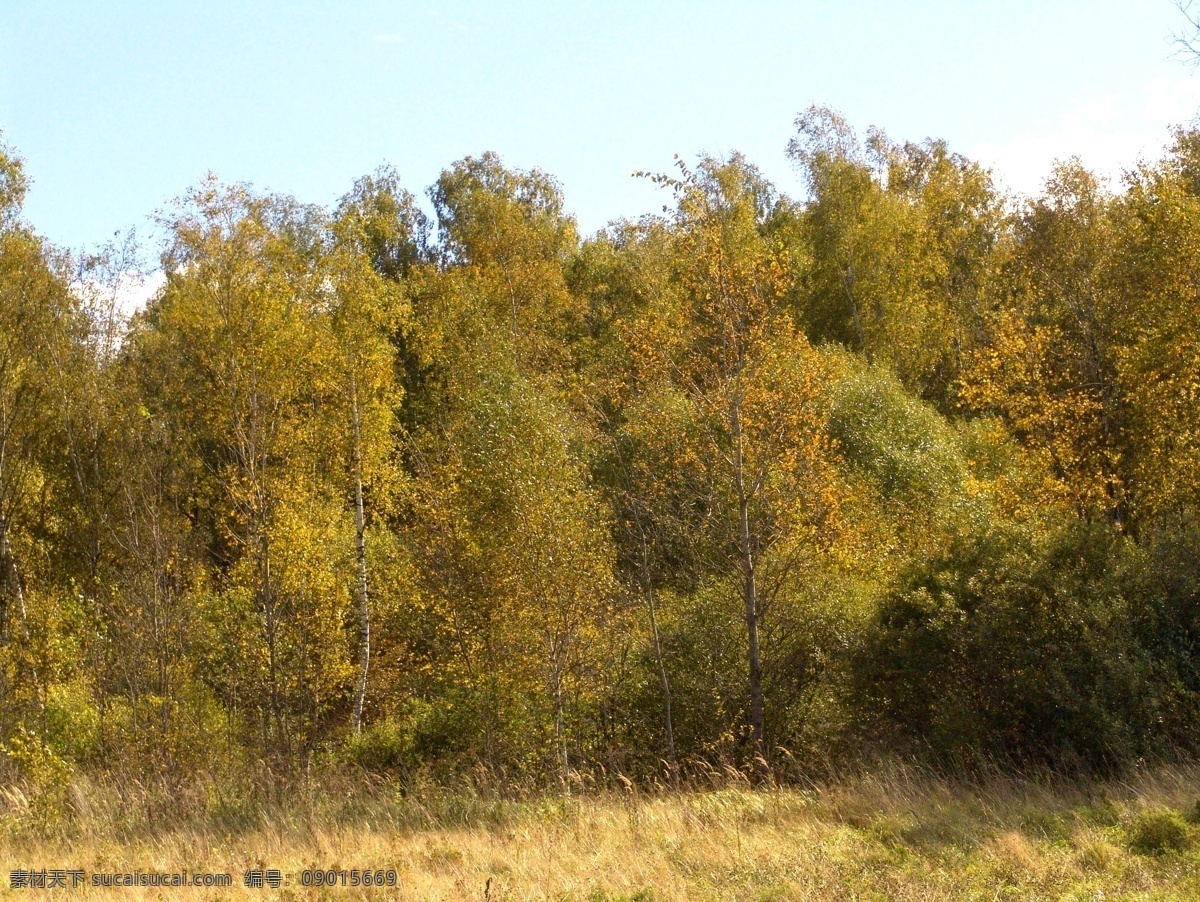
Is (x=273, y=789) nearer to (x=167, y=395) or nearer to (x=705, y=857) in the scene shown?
(x=705, y=857)

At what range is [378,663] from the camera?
23.9 meters

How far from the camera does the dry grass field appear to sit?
26.3ft

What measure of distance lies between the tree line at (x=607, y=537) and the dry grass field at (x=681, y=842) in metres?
1.22

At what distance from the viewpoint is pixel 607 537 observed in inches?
709

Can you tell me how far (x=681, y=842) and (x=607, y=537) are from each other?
8.71m

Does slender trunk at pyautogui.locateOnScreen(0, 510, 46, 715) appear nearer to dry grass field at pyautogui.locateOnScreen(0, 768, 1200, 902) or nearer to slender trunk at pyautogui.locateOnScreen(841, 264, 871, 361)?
dry grass field at pyautogui.locateOnScreen(0, 768, 1200, 902)

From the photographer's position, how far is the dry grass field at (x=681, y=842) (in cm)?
803

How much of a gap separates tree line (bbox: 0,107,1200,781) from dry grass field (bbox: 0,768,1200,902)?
1.22 m

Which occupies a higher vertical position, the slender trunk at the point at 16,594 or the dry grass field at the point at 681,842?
the slender trunk at the point at 16,594

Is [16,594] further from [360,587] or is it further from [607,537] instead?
[607,537]

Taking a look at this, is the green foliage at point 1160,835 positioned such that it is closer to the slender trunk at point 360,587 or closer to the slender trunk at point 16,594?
the slender trunk at point 360,587

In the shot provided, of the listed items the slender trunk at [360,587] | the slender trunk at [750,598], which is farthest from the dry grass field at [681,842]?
the slender trunk at [360,587]

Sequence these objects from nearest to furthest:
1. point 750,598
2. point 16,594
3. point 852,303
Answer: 1. point 750,598
2. point 16,594
3. point 852,303

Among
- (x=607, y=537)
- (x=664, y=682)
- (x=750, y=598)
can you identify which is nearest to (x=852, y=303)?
(x=607, y=537)
